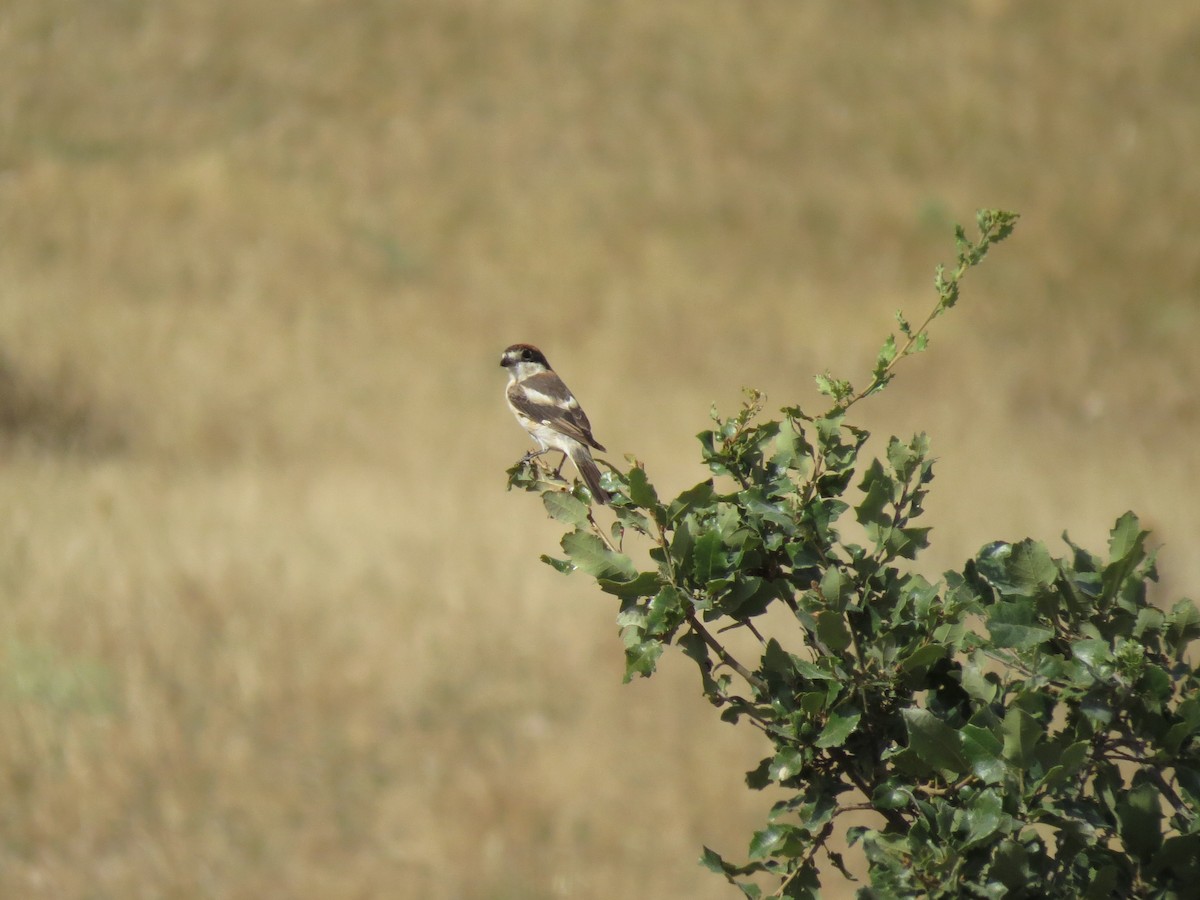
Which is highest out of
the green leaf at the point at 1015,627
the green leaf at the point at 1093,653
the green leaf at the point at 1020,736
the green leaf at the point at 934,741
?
the green leaf at the point at 1015,627

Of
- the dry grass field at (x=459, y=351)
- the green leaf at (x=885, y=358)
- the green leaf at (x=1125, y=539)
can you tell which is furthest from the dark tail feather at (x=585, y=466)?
the dry grass field at (x=459, y=351)

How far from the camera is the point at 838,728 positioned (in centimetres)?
332

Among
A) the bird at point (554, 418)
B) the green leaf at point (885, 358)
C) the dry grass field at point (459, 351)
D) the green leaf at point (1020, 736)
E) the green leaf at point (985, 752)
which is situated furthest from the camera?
the dry grass field at point (459, 351)

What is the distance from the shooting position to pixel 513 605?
17703mm

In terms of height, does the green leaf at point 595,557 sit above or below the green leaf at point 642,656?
above

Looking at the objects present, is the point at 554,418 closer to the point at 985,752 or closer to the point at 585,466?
the point at 585,466

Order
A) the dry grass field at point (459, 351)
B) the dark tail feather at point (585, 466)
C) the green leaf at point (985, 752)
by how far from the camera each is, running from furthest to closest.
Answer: the dry grass field at point (459, 351) < the dark tail feather at point (585, 466) < the green leaf at point (985, 752)

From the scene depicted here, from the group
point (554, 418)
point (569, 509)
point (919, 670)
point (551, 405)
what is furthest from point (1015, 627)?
point (551, 405)

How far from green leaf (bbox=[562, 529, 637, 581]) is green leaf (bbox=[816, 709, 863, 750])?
63cm

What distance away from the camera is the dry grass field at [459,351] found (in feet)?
47.5

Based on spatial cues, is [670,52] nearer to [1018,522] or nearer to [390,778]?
[1018,522]

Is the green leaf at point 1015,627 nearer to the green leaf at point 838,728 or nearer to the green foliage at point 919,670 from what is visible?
the green foliage at point 919,670

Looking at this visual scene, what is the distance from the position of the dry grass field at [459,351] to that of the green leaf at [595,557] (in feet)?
34.6

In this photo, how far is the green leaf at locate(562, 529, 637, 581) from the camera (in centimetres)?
353
